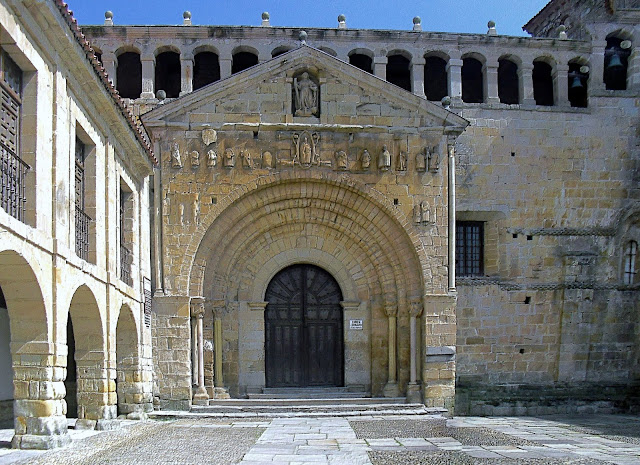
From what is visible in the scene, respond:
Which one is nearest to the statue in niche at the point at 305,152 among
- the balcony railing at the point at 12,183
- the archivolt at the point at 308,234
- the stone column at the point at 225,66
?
the archivolt at the point at 308,234

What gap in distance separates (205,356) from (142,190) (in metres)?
3.79

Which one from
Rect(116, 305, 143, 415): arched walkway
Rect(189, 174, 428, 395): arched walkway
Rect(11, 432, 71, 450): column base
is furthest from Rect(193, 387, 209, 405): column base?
Rect(11, 432, 71, 450): column base

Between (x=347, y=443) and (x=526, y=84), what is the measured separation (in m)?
11.3

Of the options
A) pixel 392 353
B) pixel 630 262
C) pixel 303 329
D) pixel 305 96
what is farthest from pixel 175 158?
pixel 630 262

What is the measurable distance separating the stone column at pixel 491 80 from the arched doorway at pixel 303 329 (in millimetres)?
6170

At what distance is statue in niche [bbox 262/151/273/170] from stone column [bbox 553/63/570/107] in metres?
7.77

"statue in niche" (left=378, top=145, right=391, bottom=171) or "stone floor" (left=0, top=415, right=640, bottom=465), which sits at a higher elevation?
"statue in niche" (left=378, top=145, right=391, bottom=171)

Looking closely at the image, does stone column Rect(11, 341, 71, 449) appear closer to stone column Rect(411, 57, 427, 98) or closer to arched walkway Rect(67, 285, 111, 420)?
arched walkway Rect(67, 285, 111, 420)

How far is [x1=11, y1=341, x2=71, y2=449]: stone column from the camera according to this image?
9.45 metres

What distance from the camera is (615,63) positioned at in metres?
19.4

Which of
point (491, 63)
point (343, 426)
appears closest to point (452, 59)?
point (491, 63)

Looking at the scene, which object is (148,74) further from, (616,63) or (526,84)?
(616,63)

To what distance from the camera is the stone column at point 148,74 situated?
1853 cm

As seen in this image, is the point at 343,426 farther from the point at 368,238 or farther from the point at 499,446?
the point at 368,238
